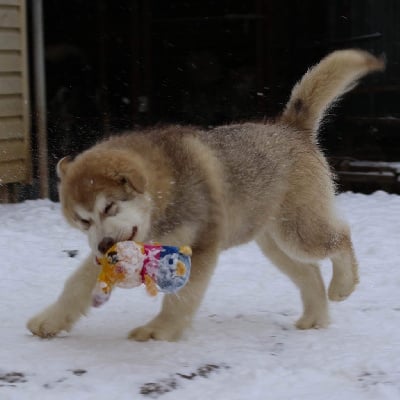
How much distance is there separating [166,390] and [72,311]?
3.31 feet

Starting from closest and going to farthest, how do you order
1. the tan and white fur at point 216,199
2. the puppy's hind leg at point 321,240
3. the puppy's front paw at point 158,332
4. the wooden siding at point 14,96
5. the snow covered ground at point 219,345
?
the snow covered ground at point 219,345, the tan and white fur at point 216,199, the puppy's front paw at point 158,332, the puppy's hind leg at point 321,240, the wooden siding at point 14,96

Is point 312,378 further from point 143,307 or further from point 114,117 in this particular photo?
point 114,117

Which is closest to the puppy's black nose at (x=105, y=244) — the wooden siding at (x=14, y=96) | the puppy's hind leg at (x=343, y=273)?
the puppy's hind leg at (x=343, y=273)

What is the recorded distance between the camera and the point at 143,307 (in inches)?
203

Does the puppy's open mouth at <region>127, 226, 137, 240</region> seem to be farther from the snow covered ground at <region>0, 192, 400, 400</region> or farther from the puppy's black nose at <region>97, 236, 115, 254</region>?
the snow covered ground at <region>0, 192, 400, 400</region>

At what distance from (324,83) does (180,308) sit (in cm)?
175

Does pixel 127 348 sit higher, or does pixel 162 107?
pixel 162 107

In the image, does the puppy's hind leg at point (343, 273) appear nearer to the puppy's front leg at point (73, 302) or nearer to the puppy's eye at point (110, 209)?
the puppy's front leg at point (73, 302)

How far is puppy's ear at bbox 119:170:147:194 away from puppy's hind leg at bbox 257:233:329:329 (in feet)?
4.26

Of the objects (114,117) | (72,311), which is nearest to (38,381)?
(72,311)

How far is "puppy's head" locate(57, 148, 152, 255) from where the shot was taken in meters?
3.90

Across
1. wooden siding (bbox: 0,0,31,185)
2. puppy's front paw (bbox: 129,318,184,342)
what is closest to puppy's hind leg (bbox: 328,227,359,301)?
puppy's front paw (bbox: 129,318,184,342)

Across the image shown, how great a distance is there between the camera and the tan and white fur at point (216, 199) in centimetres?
399

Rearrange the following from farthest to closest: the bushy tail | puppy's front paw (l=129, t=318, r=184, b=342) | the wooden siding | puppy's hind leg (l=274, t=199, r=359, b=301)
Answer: the wooden siding
the bushy tail
puppy's hind leg (l=274, t=199, r=359, b=301)
puppy's front paw (l=129, t=318, r=184, b=342)
